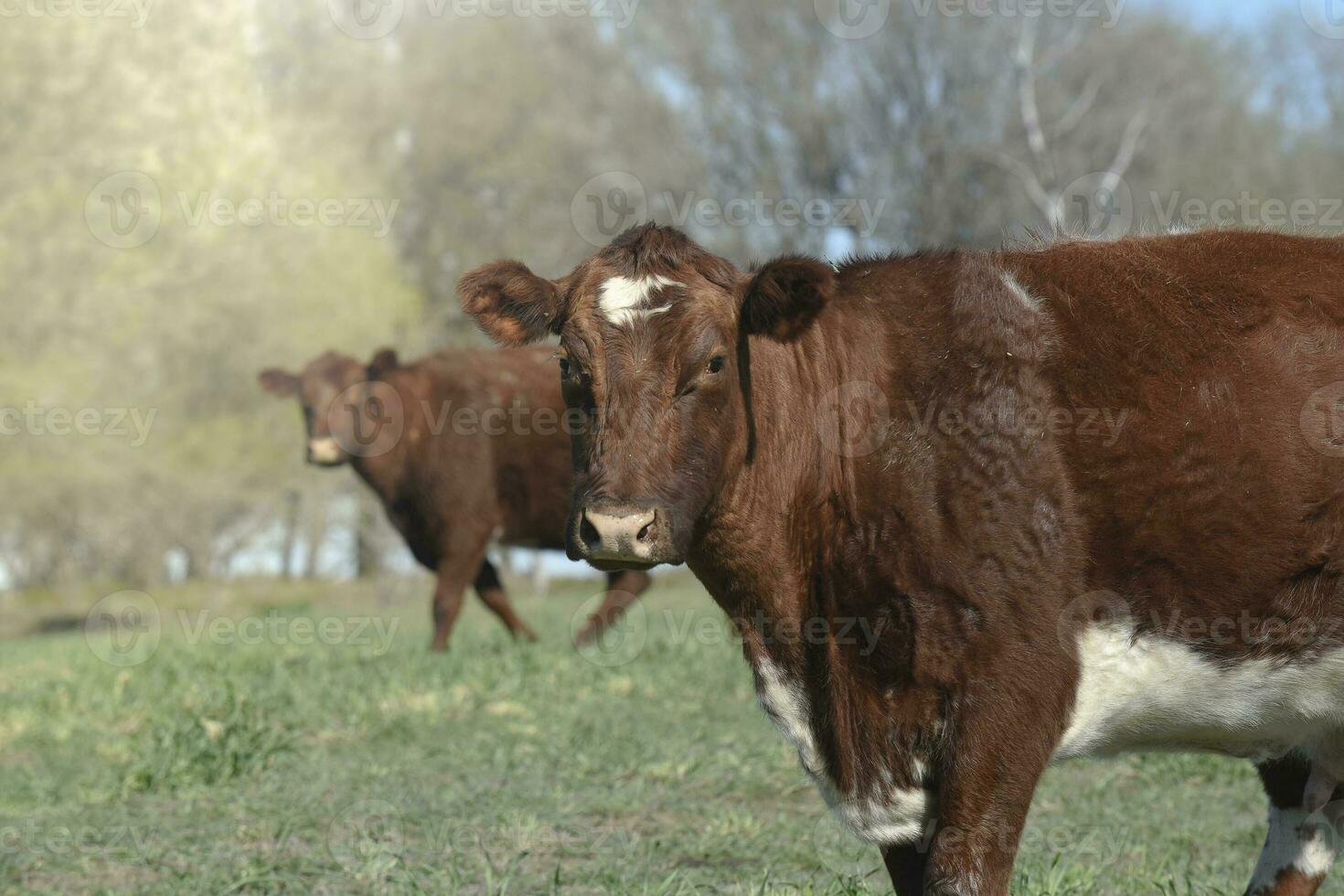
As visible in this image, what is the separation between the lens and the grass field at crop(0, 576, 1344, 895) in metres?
5.28

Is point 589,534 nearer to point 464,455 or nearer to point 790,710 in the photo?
point 790,710

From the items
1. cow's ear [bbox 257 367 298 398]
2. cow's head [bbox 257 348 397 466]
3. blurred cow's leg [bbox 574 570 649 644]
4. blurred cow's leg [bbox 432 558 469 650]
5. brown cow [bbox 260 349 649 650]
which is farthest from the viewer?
cow's ear [bbox 257 367 298 398]

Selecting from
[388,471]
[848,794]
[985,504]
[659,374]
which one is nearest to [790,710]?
[848,794]

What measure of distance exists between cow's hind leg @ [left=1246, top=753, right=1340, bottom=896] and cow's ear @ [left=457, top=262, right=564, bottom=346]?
291 centimetres

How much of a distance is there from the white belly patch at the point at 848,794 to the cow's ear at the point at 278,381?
1076 cm

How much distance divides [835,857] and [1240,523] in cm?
231

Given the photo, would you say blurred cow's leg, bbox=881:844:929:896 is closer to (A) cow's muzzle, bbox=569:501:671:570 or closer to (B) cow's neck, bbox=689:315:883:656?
(B) cow's neck, bbox=689:315:883:656

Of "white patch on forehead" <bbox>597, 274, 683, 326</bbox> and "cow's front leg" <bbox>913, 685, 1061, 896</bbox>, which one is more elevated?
"white patch on forehead" <bbox>597, 274, 683, 326</bbox>

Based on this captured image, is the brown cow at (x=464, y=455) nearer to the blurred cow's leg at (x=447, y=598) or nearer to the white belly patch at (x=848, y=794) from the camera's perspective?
the blurred cow's leg at (x=447, y=598)

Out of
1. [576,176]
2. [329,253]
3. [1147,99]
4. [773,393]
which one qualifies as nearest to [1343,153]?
[1147,99]

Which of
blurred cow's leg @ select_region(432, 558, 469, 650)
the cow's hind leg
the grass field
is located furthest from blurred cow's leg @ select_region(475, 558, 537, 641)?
the cow's hind leg

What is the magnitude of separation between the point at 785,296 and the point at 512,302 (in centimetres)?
97

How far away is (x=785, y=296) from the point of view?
4.09m

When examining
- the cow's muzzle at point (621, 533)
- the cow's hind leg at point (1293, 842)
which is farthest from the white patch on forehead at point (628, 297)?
the cow's hind leg at point (1293, 842)
